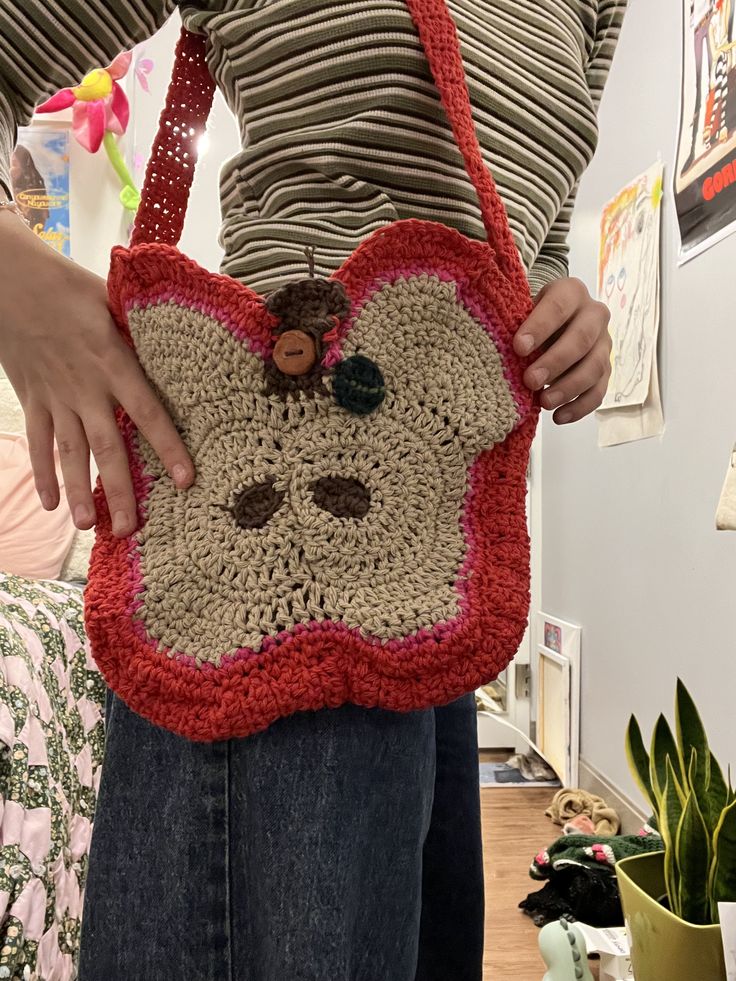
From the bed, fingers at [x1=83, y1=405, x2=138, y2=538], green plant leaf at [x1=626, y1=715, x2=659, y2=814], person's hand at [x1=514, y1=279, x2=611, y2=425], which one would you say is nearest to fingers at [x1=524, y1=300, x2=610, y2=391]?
person's hand at [x1=514, y1=279, x2=611, y2=425]

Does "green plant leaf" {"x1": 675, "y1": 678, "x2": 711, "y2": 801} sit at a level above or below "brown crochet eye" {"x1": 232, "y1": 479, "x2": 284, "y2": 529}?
below

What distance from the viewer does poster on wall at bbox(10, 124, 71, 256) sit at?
9.01 ft

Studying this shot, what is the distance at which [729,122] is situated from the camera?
145 centimetres

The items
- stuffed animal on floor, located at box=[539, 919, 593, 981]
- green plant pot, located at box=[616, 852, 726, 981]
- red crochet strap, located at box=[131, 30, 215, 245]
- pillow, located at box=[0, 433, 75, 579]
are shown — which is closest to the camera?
red crochet strap, located at box=[131, 30, 215, 245]

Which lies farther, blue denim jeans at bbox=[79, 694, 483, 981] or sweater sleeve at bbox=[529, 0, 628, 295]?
sweater sleeve at bbox=[529, 0, 628, 295]

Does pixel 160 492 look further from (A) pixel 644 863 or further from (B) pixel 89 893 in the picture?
(A) pixel 644 863

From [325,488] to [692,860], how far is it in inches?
32.7

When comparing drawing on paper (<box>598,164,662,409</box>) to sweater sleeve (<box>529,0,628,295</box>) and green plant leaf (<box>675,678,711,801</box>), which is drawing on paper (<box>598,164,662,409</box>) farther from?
sweater sleeve (<box>529,0,628,295</box>)

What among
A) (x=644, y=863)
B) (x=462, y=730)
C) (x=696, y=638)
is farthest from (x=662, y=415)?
(x=462, y=730)

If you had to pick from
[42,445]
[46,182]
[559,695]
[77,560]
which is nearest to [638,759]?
[42,445]

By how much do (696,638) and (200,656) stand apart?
53.7 inches

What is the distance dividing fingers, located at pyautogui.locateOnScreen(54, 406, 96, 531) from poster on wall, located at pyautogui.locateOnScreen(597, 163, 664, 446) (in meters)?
1.53

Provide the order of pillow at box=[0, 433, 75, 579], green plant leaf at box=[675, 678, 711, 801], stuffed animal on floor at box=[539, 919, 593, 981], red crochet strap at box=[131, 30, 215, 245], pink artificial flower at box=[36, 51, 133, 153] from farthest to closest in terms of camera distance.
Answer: pink artificial flower at box=[36, 51, 133, 153] < pillow at box=[0, 433, 75, 579] < stuffed animal on floor at box=[539, 919, 593, 981] < green plant leaf at box=[675, 678, 711, 801] < red crochet strap at box=[131, 30, 215, 245]

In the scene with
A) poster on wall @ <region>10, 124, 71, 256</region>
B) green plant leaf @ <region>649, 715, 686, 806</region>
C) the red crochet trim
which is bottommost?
green plant leaf @ <region>649, 715, 686, 806</region>
